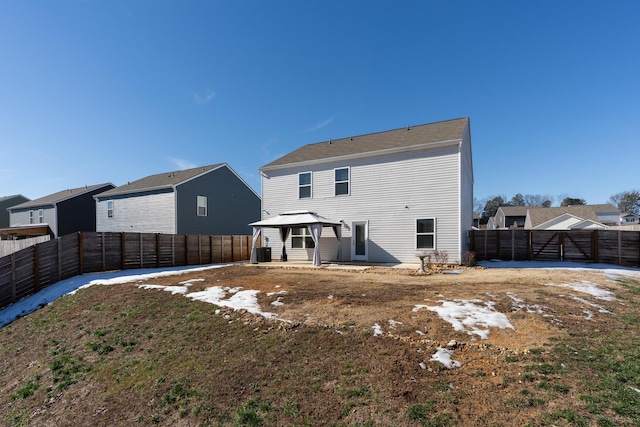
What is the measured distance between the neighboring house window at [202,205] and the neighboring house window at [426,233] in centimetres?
1498

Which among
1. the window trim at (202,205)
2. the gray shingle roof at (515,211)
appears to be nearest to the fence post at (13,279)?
the window trim at (202,205)

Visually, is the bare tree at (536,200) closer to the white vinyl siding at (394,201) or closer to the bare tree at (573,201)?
the bare tree at (573,201)

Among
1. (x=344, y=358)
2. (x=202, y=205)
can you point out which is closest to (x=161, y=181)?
(x=202, y=205)

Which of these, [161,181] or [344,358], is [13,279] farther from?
[161,181]

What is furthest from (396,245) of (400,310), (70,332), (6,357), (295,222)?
(6,357)

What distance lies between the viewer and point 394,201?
45.4 feet

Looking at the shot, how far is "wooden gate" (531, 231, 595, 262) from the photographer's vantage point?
503 inches

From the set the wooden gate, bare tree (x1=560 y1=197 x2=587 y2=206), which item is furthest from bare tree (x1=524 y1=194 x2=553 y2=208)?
the wooden gate

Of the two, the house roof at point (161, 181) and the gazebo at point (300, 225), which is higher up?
the house roof at point (161, 181)

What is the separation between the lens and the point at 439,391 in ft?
11.0

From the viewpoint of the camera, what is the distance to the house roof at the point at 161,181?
66.8 ft

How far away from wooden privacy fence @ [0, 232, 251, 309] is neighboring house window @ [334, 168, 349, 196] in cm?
662

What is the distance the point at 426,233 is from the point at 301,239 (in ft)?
20.8

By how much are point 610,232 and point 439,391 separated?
13.7 metres
